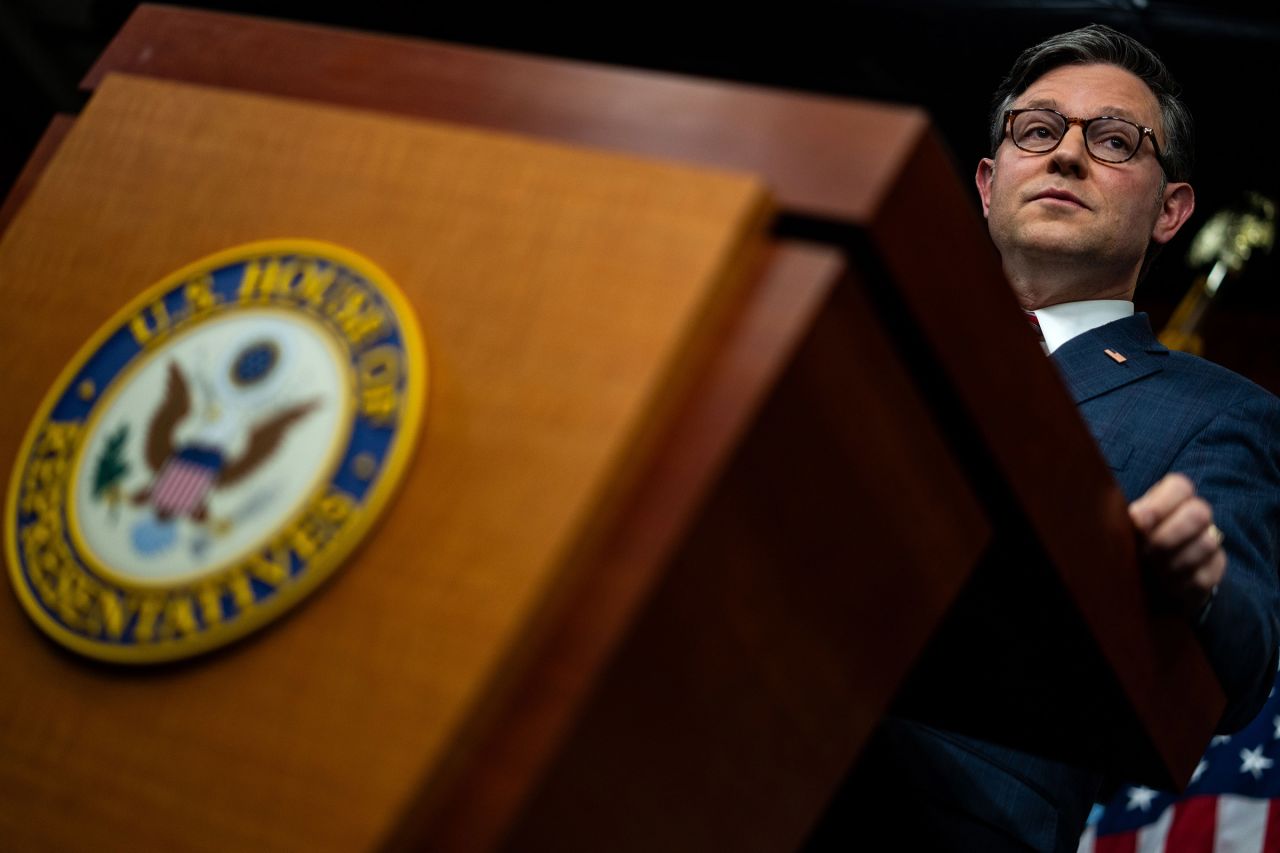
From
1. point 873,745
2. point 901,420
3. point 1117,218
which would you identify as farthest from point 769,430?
point 1117,218

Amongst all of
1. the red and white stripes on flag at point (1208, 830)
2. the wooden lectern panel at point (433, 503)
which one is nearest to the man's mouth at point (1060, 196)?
the red and white stripes on flag at point (1208, 830)

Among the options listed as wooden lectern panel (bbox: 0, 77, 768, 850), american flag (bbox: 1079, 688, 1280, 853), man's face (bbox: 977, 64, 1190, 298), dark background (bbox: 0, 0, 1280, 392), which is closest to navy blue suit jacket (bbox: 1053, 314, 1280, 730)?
man's face (bbox: 977, 64, 1190, 298)

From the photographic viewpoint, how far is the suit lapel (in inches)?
54.8

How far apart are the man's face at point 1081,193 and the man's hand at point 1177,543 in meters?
0.78

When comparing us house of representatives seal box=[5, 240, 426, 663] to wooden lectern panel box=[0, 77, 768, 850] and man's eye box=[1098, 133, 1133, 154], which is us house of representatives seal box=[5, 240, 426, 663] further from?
man's eye box=[1098, 133, 1133, 154]

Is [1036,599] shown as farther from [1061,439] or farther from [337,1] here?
Answer: [337,1]

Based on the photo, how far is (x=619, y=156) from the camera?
0.56m

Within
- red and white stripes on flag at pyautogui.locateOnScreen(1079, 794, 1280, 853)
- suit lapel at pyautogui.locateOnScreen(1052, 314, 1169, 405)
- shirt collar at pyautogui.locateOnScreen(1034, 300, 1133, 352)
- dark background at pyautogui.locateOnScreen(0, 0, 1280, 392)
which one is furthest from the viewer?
dark background at pyautogui.locateOnScreen(0, 0, 1280, 392)

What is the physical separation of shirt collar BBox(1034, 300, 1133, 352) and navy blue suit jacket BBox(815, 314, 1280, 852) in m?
0.10

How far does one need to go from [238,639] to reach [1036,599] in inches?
16.8

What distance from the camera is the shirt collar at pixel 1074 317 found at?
5.04 ft

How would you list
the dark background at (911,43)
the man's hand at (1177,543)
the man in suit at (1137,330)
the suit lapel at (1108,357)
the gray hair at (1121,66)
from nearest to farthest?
the man's hand at (1177,543)
the man in suit at (1137,330)
the suit lapel at (1108,357)
the gray hair at (1121,66)
the dark background at (911,43)

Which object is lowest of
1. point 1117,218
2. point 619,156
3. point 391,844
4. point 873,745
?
point 391,844

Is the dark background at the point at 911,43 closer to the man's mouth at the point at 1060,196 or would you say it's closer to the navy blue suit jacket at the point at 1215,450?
the man's mouth at the point at 1060,196
